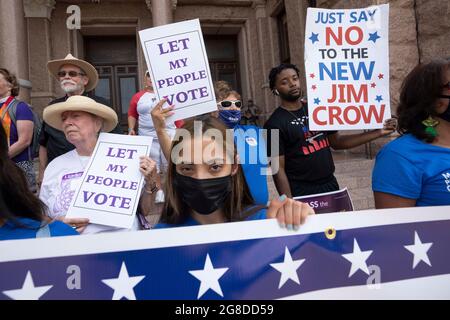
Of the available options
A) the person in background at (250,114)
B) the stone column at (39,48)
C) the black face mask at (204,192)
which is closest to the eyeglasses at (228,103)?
the black face mask at (204,192)

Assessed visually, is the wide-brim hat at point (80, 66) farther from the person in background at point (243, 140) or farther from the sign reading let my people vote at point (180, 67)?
the person in background at point (243, 140)

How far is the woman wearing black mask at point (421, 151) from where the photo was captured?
59.6 inches

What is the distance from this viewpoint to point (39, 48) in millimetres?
8383

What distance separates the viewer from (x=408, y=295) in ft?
4.28

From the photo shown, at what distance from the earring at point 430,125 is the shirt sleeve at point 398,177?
198mm

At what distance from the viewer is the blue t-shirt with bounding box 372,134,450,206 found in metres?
1.51

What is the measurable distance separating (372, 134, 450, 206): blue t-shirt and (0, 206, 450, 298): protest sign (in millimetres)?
175

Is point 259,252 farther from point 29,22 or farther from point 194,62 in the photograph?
point 29,22

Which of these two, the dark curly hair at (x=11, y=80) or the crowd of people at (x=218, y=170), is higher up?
the dark curly hair at (x=11, y=80)

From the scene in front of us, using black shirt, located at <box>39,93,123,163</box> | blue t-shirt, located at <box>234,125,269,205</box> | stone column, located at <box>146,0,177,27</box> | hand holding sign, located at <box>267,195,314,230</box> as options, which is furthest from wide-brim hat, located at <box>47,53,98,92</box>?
stone column, located at <box>146,0,177,27</box>

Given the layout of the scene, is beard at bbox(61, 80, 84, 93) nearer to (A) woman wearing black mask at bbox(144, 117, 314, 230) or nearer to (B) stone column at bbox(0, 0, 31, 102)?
(A) woman wearing black mask at bbox(144, 117, 314, 230)

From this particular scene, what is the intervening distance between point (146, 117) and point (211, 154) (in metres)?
2.79

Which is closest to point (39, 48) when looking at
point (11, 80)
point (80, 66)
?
point (11, 80)
